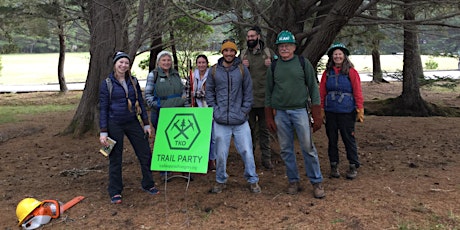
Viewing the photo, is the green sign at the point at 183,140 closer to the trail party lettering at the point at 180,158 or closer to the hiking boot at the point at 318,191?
the trail party lettering at the point at 180,158

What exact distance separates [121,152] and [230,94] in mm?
1430

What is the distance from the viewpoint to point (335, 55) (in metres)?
4.92

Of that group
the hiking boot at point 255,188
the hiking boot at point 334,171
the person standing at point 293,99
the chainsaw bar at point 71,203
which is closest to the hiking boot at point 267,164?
the hiking boot at point 334,171

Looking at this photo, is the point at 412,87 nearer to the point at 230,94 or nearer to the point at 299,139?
the point at 299,139

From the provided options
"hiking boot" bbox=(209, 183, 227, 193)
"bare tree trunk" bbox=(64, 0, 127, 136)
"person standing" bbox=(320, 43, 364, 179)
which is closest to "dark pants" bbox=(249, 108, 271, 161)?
"person standing" bbox=(320, 43, 364, 179)

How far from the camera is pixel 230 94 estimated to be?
448 cm

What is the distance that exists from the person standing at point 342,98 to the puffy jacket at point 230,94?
1143 mm

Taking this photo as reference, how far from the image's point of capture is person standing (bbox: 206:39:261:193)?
4.48 meters

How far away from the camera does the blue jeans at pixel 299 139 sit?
4.38 meters

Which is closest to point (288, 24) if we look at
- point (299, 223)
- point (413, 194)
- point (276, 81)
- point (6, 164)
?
point (276, 81)

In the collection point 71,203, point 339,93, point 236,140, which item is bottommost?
point 71,203

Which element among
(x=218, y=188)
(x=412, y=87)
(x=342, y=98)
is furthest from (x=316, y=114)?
(x=412, y=87)

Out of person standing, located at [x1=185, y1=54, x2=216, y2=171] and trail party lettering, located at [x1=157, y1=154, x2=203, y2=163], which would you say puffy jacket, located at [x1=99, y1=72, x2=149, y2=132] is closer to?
trail party lettering, located at [x1=157, y1=154, x2=203, y2=163]

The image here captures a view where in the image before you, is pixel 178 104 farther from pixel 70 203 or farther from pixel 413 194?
pixel 413 194
